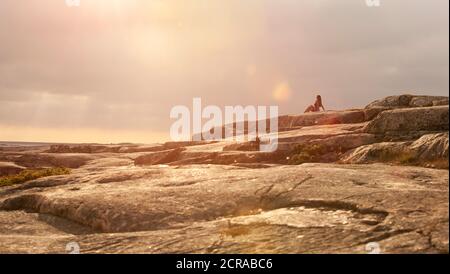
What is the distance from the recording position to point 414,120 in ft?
82.8

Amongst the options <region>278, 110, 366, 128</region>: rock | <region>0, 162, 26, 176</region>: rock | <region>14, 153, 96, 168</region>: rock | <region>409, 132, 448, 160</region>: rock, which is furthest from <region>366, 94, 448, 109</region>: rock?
<region>0, 162, 26, 176</region>: rock

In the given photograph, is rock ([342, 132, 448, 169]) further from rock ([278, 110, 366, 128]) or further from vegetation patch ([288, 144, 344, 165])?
rock ([278, 110, 366, 128])

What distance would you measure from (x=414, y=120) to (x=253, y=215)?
16592mm

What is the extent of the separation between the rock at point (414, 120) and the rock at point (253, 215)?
31.5 ft

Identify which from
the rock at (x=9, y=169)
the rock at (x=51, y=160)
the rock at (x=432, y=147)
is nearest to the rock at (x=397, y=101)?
the rock at (x=432, y=147)

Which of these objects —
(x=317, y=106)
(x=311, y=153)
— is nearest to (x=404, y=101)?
(x=317, y=106)

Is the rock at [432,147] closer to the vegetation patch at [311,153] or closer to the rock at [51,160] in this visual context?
the vegetation patch at [311,153]

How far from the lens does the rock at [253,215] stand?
9656mm

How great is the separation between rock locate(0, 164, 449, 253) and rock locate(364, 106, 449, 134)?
9.59 m

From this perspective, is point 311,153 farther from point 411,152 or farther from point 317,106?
point 317,106

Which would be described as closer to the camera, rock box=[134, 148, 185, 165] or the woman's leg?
rock box=[134, 148, 185, 165]

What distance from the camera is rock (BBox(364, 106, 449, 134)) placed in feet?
79.8

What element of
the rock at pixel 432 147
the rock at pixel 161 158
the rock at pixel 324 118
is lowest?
the rock at pixel 161 158

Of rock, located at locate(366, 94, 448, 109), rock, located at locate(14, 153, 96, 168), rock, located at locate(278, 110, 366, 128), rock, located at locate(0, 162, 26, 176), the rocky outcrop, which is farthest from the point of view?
rock, located at locate(14, 153, 96, 168)
